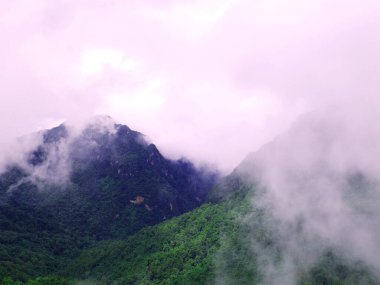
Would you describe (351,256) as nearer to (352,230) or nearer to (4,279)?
(352,230)

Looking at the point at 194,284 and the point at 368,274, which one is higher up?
the point at 194,284

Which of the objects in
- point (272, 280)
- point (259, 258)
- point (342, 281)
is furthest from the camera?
point (259, 258)

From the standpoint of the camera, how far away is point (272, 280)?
604 ft

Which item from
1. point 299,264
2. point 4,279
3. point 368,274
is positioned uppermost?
point 4,279

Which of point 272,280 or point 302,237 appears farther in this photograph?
point 302,237

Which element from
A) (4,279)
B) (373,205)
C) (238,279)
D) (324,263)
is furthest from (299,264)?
(4,279)

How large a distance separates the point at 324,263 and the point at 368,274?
609 inches

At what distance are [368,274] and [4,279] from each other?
449 feet

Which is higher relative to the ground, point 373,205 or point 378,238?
point 373,205

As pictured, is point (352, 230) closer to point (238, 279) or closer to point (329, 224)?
point (329, 224)

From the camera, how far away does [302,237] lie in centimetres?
19725

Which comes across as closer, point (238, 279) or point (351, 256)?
point (351, 256)

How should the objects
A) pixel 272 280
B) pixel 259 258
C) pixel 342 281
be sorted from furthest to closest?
pixel 259 258 → pixel 272 280 → pixel 342 281

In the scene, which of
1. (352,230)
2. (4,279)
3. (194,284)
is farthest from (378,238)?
(4,279)
